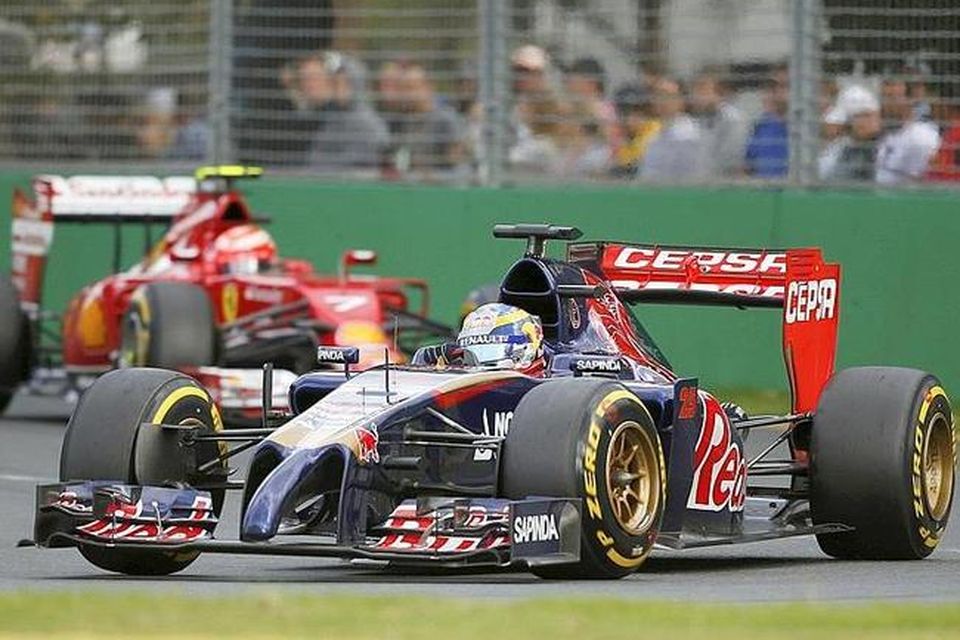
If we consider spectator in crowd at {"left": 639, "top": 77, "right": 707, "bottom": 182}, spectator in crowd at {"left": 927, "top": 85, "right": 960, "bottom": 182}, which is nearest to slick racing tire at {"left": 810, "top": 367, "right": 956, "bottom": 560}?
spectator in crowd at {"left": 927, "top": 85, "right": 960, "bottom": 182}

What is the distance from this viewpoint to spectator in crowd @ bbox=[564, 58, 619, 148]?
17984 mm

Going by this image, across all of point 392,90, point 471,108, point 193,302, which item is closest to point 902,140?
point 471,108

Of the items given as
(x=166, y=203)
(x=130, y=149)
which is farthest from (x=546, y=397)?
(x=130, y=149)

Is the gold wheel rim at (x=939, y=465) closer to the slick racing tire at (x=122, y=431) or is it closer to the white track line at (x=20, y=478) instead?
the slick racing tire at (x=122, y=431)

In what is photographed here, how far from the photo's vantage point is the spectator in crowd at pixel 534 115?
730 inches

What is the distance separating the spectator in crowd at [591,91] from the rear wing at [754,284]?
7072mm

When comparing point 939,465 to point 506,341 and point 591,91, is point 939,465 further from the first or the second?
point 591,91

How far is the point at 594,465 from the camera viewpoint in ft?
28.6

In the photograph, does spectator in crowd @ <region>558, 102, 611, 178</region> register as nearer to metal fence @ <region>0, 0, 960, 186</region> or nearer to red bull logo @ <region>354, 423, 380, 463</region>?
metal fence @ <region>0, 0, 960, 186</region>

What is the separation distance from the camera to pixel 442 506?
873cm

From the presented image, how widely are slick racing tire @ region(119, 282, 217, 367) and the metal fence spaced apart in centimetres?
298

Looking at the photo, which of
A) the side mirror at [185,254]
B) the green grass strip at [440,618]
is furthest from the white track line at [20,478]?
the green grass strip at [440,618]

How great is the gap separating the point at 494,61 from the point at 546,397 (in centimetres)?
1011

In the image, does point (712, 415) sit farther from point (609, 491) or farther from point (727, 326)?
point (727, 326)
